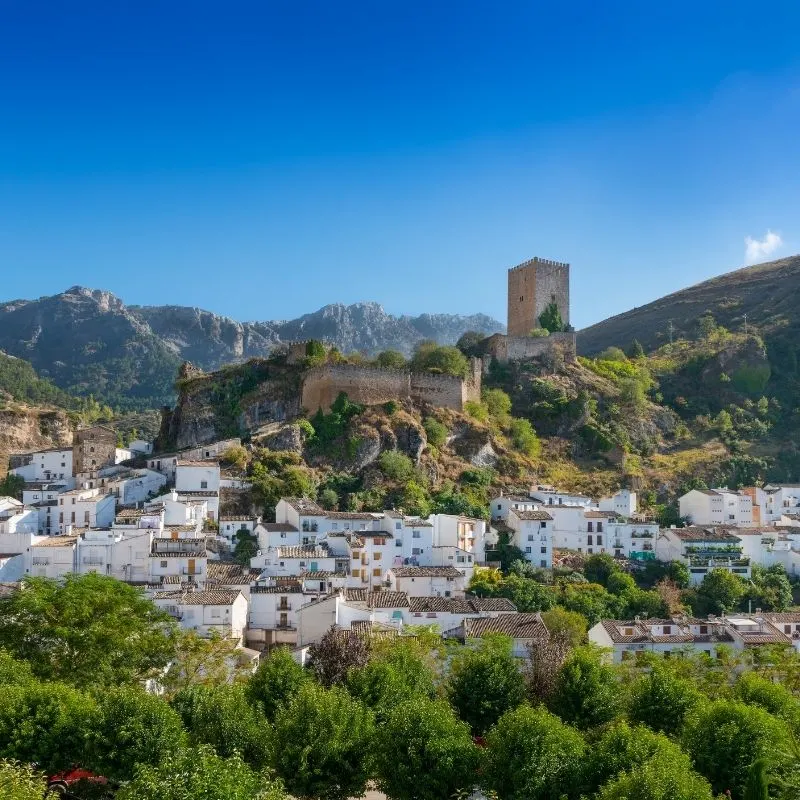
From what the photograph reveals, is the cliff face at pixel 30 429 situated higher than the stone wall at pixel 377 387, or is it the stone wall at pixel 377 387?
the stone wall at pixel 377 387

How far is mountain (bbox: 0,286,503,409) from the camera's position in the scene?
5271 inches

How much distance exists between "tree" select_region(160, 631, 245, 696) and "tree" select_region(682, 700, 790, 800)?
14802 millimetres

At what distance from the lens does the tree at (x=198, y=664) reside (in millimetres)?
29781

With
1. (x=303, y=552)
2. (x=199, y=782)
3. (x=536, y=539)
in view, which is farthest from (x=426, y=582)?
(x=199, y=782)

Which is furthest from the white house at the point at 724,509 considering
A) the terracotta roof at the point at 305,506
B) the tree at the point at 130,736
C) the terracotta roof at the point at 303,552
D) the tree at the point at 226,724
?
the tree at the point at 130,736

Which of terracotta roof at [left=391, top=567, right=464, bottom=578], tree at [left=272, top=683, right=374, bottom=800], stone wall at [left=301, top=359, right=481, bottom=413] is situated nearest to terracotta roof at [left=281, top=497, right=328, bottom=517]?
terracotta roof at [left=391, top=567, right=464, bottom=578]

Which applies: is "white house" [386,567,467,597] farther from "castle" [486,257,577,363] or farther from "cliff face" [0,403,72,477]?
"cliff face" [0,403,72,477]

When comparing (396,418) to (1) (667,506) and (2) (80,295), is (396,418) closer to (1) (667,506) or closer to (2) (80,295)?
(1) (667,506)

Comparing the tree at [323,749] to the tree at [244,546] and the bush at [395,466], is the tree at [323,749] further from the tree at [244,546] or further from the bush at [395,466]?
the bush at [395,466]

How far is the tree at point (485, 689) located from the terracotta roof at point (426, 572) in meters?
12.6

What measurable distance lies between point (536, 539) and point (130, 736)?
1132 inches

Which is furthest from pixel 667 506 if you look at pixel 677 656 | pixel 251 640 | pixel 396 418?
pixel 251 640

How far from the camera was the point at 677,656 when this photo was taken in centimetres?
3350

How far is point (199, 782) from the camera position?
57.4 feet
